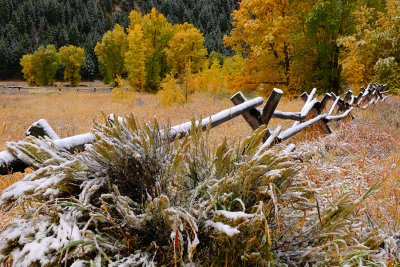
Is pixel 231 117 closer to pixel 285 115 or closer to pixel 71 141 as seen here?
pixel 71 141

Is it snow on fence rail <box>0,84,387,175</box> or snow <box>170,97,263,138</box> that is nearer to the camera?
snow on fence rail <box>0,84,387,175</box>

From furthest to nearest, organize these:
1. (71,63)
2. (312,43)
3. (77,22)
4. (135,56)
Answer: (77,22)
(71,63)
(135,56)
(312,43)

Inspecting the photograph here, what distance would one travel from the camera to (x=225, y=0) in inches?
6216

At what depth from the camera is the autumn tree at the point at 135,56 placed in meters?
35.0

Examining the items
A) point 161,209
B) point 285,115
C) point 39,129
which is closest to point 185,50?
point 285,115

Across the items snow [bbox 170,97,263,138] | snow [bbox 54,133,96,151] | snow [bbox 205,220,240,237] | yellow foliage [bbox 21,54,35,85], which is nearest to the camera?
snow [bbox 205,220,240,237]

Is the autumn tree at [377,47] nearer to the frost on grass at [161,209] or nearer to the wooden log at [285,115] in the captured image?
the wooden log at [285,115]

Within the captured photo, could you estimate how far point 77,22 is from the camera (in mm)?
116812

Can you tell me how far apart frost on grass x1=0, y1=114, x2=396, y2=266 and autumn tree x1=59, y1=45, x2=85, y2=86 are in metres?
76.9

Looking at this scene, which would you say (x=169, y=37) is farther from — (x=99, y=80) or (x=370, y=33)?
(x=99, y=80)

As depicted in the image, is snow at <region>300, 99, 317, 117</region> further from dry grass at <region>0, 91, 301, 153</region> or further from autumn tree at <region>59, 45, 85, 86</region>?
autumn tree at <region>59, 45, 85, 86</region>

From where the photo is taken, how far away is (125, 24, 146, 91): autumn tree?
115 ft

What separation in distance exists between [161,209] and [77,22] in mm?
128468

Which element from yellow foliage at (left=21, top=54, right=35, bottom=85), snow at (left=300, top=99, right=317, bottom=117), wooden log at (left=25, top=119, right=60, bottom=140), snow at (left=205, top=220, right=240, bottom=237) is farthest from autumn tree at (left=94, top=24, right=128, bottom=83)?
snow at (left=205, top=220, right=240, bottom=237)
